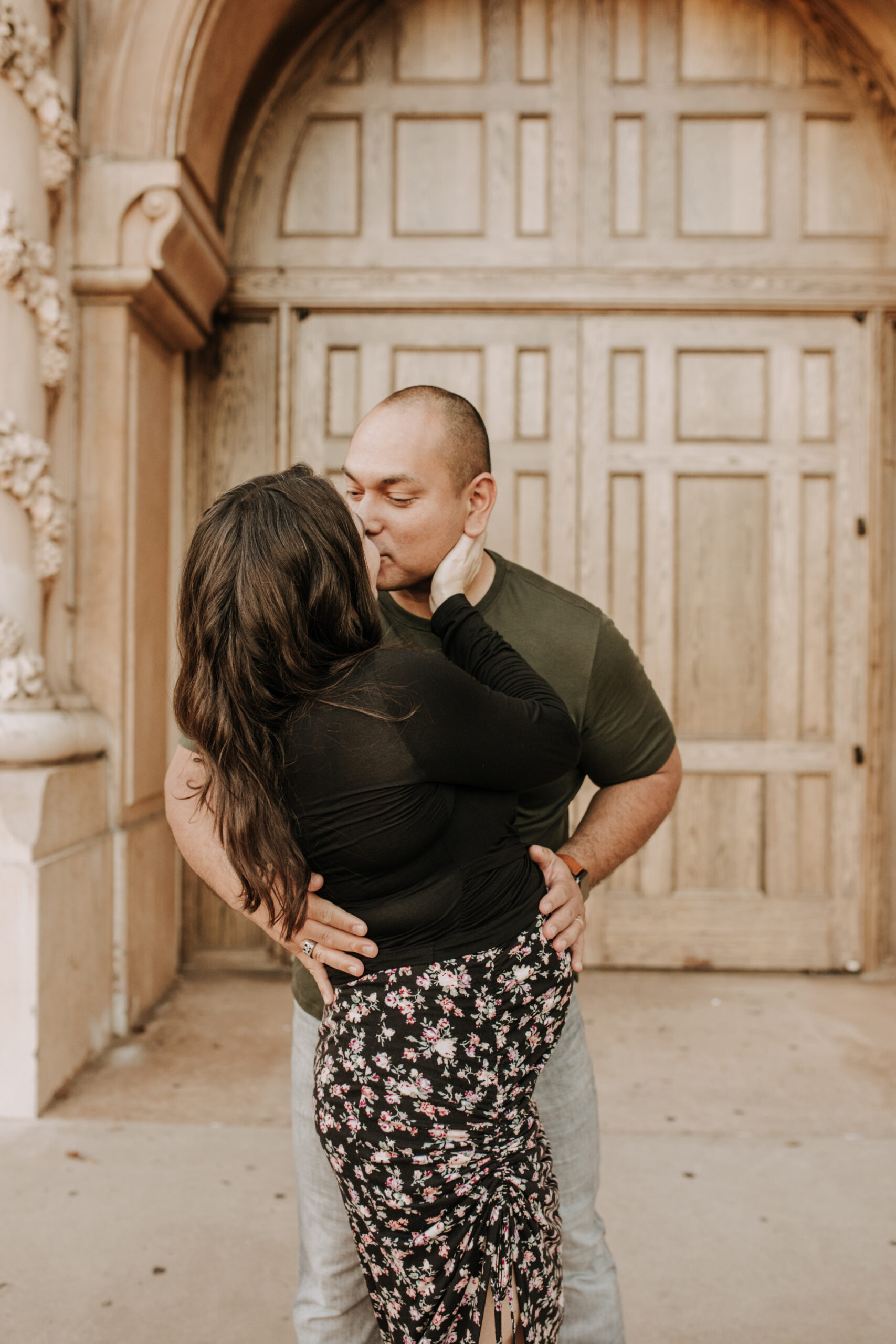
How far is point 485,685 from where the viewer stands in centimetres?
136

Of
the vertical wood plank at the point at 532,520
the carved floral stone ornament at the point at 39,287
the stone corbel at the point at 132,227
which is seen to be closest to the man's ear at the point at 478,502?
the carved floral stone ornament at the point at 39,287

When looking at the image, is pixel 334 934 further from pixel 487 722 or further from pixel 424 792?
pixel 487 722

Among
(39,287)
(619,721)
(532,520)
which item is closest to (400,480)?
(619,721)

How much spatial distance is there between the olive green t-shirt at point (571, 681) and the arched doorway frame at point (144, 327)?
2.20 meters

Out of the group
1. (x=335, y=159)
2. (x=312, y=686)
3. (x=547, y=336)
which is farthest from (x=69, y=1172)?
(x=335, y=159)

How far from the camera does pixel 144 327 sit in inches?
151

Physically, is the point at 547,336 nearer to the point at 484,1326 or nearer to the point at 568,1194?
the point at 568,1194

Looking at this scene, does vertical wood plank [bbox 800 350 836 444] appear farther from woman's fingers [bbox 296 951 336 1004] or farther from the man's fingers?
woman's fingers [bbox 296 951 336 1004]

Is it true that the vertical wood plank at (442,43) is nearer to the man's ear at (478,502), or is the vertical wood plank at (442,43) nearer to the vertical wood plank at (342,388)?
the vertical wood plank at (342,388)

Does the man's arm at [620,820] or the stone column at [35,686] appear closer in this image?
the man's arm at [620,820]

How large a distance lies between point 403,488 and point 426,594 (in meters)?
0.19

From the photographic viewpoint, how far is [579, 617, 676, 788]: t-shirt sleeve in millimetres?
1710

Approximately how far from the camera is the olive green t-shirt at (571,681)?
1.69 metres

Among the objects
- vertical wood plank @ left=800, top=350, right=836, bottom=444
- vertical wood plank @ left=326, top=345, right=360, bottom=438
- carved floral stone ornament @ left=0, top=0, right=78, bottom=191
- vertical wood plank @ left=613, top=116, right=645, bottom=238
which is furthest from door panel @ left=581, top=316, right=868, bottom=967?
carved floral stone ornament @ left=0, top=0, right=78, bottom=191
